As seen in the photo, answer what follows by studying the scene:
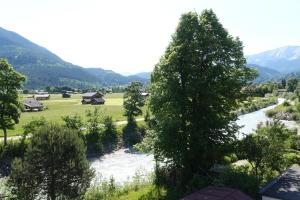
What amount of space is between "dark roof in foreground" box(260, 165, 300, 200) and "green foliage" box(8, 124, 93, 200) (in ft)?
43.6

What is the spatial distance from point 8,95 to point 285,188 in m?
39.2

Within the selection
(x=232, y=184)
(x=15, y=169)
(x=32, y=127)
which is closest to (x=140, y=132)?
(x=32, y=127)

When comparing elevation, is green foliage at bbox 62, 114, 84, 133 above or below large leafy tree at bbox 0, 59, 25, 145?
below

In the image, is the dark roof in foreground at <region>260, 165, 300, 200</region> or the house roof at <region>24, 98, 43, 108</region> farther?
the house roof at <region>24, 98, 43, 108</region>

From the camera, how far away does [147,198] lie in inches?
1243

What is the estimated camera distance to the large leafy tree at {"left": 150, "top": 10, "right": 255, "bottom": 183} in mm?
34219

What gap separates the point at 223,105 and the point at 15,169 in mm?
20641

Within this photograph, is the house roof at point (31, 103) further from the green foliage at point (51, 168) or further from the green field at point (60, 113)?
the green foliage at point (51, 168)

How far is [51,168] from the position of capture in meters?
25.4

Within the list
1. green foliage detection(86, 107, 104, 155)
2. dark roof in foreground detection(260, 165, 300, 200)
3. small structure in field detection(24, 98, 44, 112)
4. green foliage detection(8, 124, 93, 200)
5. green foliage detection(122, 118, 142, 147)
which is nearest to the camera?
green foliage detection(8, 124, 93, 200)

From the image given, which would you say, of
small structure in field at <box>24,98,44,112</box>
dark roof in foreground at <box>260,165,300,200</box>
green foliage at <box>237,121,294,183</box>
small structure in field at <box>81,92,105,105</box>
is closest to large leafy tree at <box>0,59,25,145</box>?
green foliage at <box>237,121,294,183</box>

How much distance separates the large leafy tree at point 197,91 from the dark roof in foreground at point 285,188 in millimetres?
7004

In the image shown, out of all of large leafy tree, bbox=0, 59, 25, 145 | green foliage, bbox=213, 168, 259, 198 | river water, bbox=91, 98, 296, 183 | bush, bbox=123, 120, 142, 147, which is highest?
large leafy tree, bbox=0, 59, 25, 145

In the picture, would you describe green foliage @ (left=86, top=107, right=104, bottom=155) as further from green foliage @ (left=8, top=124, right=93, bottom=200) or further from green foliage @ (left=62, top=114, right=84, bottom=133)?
green foliage @ (left=8, top=124, right=93, bottom=200)
